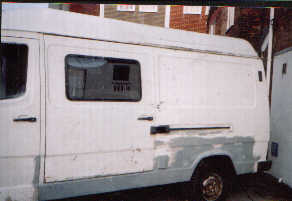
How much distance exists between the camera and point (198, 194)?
3.79 metres

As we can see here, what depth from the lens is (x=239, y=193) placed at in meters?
4.55

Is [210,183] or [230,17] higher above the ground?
[230,17]

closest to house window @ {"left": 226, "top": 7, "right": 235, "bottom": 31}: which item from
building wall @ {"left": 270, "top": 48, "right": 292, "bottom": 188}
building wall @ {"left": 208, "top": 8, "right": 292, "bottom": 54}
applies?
building wall @ {"left": 208, "top": 8, "right": 292, "bottom": 54}

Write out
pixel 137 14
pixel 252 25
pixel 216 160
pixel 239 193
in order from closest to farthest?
pixel 216 160
pixel 239 193
pixel 137 14
pixel 252 25

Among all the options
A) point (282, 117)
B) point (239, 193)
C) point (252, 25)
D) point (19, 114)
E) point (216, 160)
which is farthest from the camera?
point (252, 25)

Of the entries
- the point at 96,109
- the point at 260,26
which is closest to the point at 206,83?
the point at 96,109

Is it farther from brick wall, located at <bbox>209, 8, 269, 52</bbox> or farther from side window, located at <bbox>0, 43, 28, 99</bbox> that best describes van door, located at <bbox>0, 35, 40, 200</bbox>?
brick wall, located at <bbox>209, 8, 269, 52</bbox>

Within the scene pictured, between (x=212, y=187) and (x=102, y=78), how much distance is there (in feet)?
7.46

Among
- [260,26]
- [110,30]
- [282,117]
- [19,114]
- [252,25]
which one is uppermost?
[252,25]

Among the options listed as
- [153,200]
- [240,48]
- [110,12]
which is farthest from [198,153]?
[110,12]

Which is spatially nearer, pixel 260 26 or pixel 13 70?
pixel 13 70

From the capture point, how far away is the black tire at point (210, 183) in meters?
3.78

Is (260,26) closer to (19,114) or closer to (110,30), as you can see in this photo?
(110,30)

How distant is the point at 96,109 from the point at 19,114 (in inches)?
31.0
